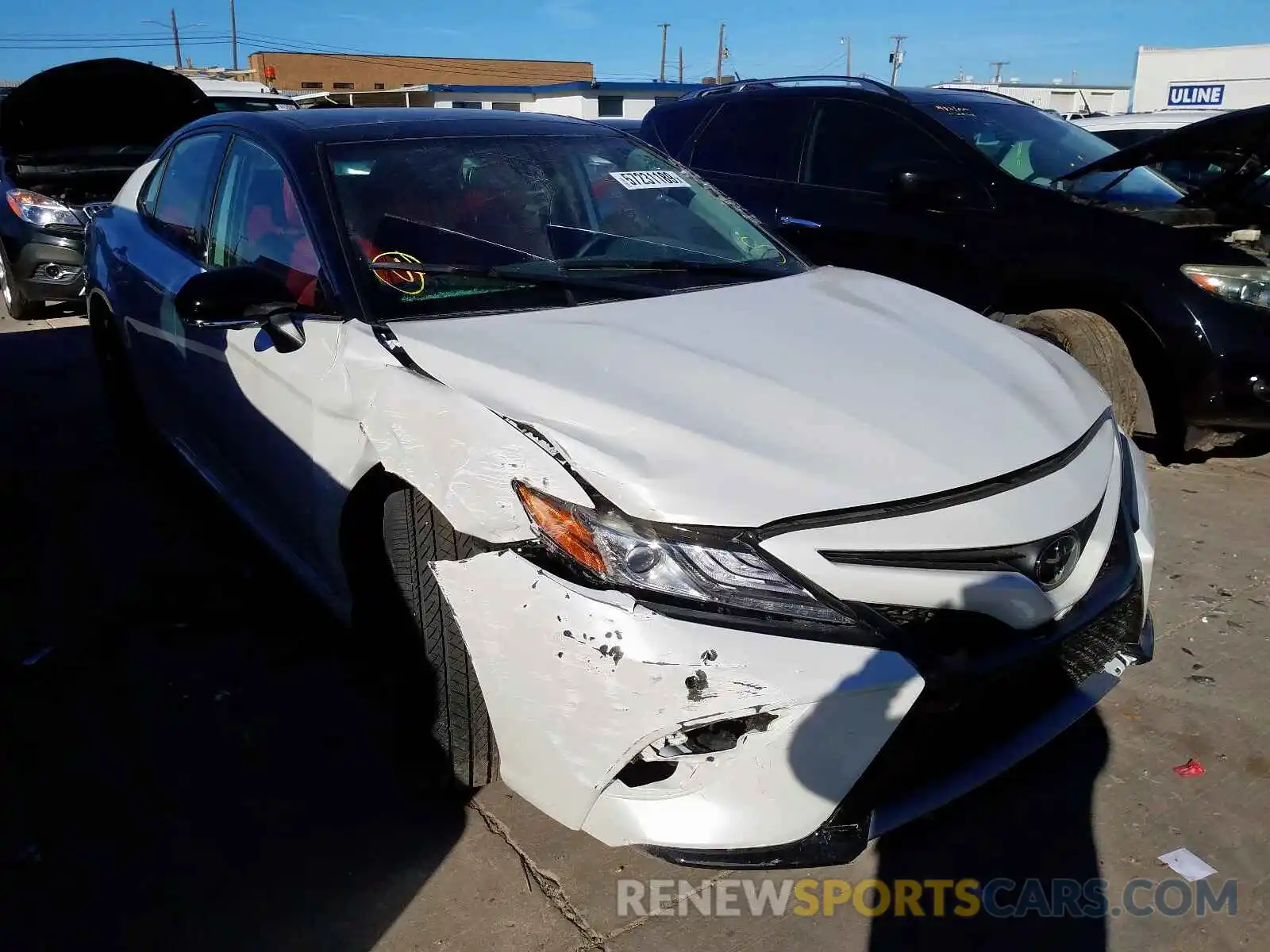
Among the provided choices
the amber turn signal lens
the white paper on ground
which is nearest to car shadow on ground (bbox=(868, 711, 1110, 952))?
the white paper on ground

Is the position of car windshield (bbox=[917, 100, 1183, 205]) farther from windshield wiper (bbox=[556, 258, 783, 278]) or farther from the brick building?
the brick building

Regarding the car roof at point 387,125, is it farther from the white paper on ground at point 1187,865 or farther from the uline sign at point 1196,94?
the uline sign at point 1196,94

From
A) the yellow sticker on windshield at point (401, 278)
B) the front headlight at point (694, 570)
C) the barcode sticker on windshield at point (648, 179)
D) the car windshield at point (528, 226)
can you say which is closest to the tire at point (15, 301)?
the car windshield at point (528, 226)

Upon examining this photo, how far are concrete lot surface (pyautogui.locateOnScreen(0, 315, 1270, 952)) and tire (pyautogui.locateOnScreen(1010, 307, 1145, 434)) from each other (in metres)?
0.89

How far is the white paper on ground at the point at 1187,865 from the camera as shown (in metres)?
2.23

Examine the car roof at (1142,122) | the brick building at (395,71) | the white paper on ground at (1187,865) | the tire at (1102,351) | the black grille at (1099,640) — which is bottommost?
the white paper on ground at (1187,865)

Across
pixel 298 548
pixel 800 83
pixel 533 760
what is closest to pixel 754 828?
pixel 533 760

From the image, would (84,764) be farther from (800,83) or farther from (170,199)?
(800,83)

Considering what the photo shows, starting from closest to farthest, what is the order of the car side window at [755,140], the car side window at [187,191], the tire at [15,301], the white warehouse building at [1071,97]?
the car side window at [187,191] < the car side window at [755,140] < the tire at [15,301] < the white warehouse building at [1071,97]

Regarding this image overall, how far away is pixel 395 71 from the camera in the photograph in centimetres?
5769

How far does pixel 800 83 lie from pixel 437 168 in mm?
3147

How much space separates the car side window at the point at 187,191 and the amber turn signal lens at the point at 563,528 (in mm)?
2147

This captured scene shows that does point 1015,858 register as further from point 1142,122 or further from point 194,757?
point 1142,122

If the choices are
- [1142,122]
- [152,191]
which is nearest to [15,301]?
[152,191]
